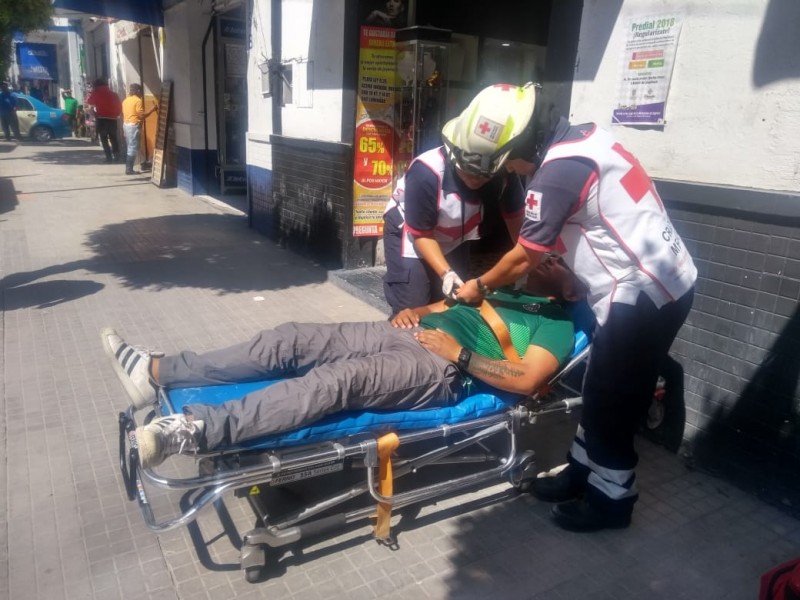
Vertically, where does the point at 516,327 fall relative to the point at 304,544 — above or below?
above

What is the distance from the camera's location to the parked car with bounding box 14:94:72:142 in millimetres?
22078

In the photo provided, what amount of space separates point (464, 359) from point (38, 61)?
38.8 meters

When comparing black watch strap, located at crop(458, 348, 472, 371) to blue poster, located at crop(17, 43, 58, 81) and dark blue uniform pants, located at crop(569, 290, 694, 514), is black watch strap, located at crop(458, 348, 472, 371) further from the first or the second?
blue poster, located at crop(17, 43, 58, 81)

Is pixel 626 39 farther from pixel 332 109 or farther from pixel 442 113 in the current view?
pixel 332 109

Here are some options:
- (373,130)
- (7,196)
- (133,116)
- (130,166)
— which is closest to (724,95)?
(373,130)

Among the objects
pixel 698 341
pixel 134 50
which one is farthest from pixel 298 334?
pixel 134 50

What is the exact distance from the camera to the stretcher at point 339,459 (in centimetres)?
245

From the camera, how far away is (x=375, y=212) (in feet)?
22.5

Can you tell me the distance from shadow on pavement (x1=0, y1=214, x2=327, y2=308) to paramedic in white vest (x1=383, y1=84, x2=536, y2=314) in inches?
124

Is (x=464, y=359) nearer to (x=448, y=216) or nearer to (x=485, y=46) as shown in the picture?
(x=448, y=216)

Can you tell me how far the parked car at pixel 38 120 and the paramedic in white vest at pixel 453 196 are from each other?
2283 cm

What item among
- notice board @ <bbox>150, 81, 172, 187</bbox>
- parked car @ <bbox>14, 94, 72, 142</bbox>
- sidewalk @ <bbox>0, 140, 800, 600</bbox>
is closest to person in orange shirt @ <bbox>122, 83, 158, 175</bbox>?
notice board @ <bbox>150, 81, 172, 187</bbox>

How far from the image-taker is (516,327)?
124 inches

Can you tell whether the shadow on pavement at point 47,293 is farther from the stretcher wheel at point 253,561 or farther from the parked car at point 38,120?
the parked car at point 38,120
